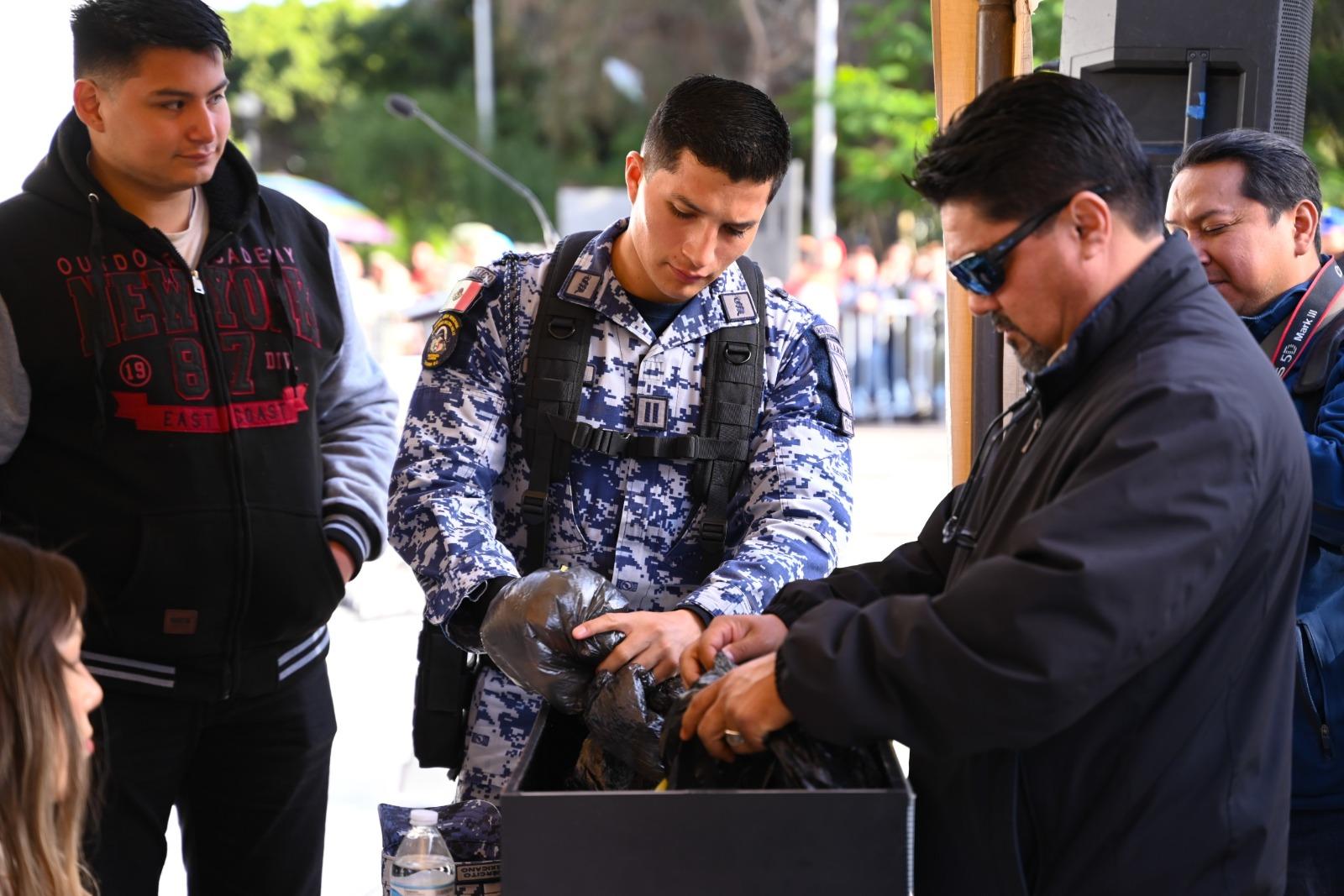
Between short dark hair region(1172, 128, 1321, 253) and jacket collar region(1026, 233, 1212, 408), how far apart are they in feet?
3.40

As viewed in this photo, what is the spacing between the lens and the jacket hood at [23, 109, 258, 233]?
8.06ft

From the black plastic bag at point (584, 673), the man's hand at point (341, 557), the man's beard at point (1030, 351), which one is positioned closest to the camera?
the man's beard at point (1030, 351)

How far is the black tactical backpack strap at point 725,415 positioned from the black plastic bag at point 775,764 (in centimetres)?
51

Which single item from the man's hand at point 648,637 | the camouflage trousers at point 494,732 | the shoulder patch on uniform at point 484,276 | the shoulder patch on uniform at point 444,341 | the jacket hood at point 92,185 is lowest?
the camouflage trousers at point 494,732

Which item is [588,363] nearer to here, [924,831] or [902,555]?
[902,555]

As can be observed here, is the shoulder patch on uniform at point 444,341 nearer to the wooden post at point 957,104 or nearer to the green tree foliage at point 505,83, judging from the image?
the wooden post at point 957,104

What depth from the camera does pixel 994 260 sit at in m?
1.61

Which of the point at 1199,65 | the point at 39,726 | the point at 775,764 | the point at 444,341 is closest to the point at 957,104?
the point at 1199,65

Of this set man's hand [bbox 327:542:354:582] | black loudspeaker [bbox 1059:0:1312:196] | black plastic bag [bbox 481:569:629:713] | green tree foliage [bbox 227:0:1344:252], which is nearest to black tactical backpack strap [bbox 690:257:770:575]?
black plastic bag [bbox 481:569:629:713]

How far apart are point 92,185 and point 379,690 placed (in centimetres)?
410

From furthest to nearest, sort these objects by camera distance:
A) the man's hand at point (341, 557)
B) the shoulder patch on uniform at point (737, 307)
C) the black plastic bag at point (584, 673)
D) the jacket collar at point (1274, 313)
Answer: the man's hand at point (341, 557), the jacket collar at point (1274, 313), the shoulder patch on uniform at point (737, 307), the black plastic bag at point (584, 673)

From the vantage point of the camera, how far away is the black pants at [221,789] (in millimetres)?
2410

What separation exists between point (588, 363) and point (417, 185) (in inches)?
1234

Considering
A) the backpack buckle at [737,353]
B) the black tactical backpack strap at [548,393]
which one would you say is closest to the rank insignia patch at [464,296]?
the black tactical backpack strap at [548,393]
